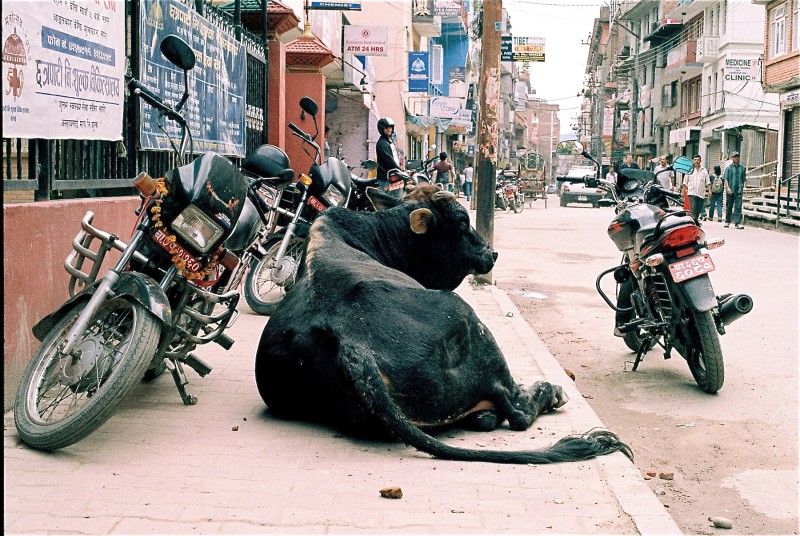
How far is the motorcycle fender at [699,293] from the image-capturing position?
585cm

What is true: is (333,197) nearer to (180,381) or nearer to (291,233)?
(291,233)

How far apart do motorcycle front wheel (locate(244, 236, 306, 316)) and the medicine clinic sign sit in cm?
4231

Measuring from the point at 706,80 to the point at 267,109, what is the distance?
44.5 meters

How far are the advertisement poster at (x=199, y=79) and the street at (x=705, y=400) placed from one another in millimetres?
3675

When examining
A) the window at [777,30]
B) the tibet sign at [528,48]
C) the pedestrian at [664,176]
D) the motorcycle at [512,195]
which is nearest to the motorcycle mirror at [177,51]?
the pedestrian at [664,176]

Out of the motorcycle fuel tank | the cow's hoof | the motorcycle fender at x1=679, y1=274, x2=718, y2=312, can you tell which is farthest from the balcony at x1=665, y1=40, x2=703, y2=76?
the cow's hoof

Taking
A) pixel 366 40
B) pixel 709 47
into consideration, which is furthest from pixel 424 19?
pixel 366 40

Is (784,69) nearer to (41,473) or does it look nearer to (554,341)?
(554,341)

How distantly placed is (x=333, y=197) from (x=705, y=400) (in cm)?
394

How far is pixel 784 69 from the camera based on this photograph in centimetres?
3616

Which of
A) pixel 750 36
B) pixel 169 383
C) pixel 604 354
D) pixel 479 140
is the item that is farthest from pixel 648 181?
pixel 750 36

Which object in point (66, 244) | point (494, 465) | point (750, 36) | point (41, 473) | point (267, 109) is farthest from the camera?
point (750, 36)

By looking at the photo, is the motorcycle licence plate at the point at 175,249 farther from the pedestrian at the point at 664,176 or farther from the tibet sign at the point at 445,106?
the tibet sign at the point at 445,106

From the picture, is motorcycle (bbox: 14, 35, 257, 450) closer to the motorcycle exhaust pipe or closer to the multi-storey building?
the motorcycle exhaust pipe
